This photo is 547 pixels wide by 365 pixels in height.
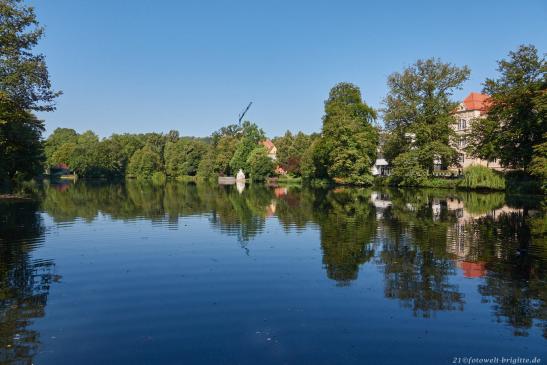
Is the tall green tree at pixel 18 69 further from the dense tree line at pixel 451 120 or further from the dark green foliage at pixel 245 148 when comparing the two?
the dark green foliage at pixel 245 148

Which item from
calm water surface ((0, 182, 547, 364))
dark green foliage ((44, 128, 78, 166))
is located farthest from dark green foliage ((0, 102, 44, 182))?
dark green foliage ((44, 128, 78, 166))

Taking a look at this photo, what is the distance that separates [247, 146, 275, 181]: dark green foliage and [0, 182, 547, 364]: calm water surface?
255 ft

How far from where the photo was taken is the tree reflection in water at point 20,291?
752cm

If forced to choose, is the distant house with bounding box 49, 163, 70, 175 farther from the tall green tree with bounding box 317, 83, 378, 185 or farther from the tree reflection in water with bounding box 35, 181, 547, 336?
the tree reflection in water with bounding box 35, 181, 547, 336

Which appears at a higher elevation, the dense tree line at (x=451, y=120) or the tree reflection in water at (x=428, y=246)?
the dense tree line at (x=451, y=120)

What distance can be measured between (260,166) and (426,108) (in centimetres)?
4543

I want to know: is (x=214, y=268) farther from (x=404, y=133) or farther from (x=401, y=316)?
(x=404, y=133)

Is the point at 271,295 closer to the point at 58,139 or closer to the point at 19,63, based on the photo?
the point at 19,63

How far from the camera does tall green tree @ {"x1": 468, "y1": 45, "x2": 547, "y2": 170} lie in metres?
48.7

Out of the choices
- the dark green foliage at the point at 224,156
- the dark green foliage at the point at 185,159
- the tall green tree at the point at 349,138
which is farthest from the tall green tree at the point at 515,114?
the dark green foliage at the point at 185,159

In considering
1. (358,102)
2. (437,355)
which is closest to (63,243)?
(437,355)

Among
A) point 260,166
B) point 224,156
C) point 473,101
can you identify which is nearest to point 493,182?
point 473,101

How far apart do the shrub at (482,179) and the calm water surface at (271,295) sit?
34510mm

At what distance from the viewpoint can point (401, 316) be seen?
9250 mm
